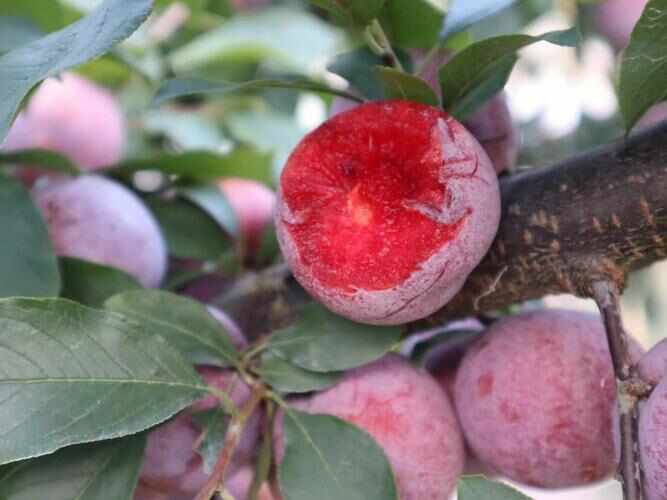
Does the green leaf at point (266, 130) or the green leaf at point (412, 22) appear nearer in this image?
the green leaf at point (412, 22)

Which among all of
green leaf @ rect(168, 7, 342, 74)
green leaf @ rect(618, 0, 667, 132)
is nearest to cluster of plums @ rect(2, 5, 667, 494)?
green leaf @ rect(618, 0, 667, 132)

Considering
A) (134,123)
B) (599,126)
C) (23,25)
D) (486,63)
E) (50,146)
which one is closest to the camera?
(486,63)

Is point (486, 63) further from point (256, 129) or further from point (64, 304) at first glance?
point (256, 129)

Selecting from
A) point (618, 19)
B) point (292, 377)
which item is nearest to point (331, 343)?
point (292, 377)

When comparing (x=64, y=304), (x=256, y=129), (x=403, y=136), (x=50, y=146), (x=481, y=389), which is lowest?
(x=256, y=129)

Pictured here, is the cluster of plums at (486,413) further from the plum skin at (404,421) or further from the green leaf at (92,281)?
the green leaf at (92,281)

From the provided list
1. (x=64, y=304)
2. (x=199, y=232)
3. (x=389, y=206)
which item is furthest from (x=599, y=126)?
(x=64, y=304)

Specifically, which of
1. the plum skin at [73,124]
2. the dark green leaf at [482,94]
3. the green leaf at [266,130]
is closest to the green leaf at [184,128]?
the green leaf at [266,130]
